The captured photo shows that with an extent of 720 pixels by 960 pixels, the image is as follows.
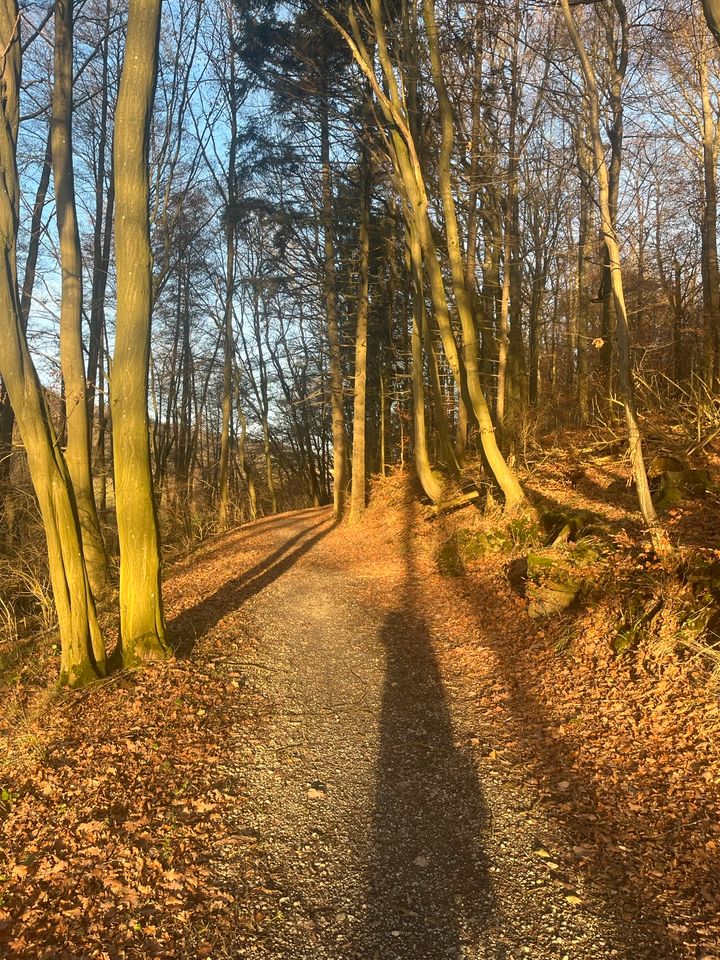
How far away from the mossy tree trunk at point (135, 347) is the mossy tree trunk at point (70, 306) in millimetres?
4440

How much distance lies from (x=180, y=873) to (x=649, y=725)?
3.48 m

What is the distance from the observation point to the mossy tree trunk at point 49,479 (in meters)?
5.63

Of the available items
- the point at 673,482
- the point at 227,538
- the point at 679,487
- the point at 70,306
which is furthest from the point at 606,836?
the point at 227,538

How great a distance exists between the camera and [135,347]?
19.4 ft

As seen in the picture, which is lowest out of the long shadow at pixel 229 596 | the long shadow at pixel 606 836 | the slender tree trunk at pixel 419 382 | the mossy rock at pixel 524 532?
the long shadow at pixel 606 836

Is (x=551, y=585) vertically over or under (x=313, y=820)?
over

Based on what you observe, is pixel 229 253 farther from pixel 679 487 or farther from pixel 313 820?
pixel 313 820

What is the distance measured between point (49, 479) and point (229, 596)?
389 centimetres

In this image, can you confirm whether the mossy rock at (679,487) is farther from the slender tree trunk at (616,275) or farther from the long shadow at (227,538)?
the long shadow at (227,538)

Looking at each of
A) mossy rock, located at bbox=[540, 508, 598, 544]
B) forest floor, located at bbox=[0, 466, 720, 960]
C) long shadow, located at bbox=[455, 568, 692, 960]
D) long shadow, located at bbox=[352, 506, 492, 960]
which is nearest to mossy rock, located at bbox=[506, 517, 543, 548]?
mossy rock, located at bbox=[540, 508, 598, 544]

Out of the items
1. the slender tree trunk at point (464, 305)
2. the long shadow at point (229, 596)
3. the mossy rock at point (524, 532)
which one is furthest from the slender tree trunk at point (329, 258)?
the mossy rock at point (524, 532)

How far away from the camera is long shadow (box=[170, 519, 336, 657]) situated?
23.0ft

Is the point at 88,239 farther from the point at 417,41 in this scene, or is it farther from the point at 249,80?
the point at 417,41

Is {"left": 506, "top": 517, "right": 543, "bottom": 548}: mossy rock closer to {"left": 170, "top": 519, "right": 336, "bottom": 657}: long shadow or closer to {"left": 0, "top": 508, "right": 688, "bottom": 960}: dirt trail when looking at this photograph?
{"left": 0, "top": 508, "right": 688, "bottom": 960}: dirt trail
